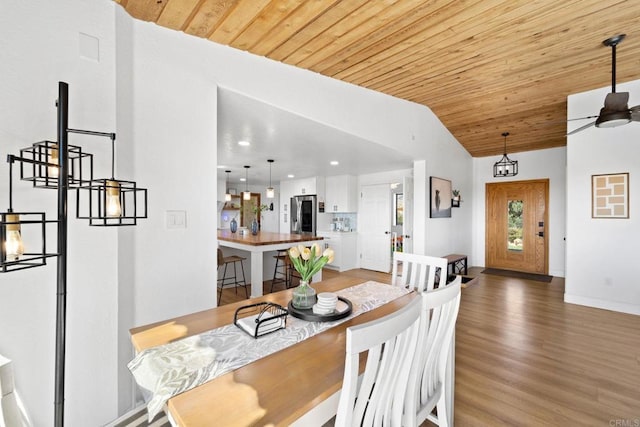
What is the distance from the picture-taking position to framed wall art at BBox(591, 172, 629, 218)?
3.62m

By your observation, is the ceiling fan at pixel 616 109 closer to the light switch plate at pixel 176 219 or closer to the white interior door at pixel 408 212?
the white interior door at pixel 408 212

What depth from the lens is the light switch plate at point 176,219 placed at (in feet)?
6.01

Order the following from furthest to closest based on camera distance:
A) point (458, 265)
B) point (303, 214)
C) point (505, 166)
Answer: point (303, 214)
point (458, 265)
point (505, 166)

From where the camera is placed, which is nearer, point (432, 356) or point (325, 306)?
point (432, 356)

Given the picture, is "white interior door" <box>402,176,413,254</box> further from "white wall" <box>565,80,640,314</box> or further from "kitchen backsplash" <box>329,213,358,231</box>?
"white wall" <box>565,80,640,314</box>

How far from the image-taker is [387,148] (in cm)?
380

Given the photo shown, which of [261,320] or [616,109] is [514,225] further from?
[261,320]

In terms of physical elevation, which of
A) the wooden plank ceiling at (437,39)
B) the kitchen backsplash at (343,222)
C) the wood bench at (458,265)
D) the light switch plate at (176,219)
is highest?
the wooden plank ceiling at (437,39)

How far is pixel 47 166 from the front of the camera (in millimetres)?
1104

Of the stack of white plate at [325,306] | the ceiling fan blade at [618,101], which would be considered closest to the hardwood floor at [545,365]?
the stack of white plate at [325,306]

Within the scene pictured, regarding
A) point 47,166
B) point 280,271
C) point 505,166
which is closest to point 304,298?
point 47,166

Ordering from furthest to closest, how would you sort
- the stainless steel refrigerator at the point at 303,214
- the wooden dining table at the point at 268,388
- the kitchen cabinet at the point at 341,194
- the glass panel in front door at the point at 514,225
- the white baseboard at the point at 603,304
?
the stainless steel refrigerator at the point at 303,214
the kitchen cabinet at the point at 341,194
the glass panel in front door at the point at 514,225
the white baseboard at the point at 603,304
the wooden dining table at the point at 268,388

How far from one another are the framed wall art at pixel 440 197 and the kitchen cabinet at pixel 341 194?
2046 millimetres

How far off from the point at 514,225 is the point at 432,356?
6.24 meters
